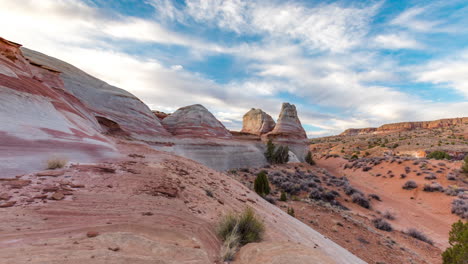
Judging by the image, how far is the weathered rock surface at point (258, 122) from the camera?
4156 cm

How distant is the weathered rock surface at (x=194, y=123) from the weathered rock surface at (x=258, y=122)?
559 inches

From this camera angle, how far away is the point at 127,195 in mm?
4566

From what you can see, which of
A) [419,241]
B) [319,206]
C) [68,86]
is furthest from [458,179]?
[68,86]

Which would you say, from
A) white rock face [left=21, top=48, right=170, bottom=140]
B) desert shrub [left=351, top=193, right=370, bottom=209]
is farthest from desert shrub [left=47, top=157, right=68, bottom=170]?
desert shrub [left=351, top=193, right=370, bottom=209]

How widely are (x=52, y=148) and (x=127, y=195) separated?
3664 mm

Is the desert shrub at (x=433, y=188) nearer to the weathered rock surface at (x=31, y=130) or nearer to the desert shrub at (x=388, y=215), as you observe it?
the desert shrub at (x=388, y=215)

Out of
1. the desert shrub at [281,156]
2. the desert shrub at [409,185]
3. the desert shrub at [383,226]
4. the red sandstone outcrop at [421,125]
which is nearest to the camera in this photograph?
the desert shrub at [383,226]

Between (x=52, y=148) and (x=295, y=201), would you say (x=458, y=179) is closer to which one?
(x=295, y=201)

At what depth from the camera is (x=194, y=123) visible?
1030 inches

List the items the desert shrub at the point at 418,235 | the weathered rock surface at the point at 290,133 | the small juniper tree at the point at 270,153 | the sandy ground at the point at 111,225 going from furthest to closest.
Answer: the weathered rock surface at the point at 290,133, the small juniper tree at the point at 270,153, the desert shrub at the point at 418,235, the sandy ground at the point at 111,225

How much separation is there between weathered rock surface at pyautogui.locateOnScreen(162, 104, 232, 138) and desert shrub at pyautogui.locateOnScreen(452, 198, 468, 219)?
2257 cm

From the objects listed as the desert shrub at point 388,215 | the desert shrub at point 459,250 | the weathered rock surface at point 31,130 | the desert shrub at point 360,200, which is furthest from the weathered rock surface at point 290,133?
the weathered rock surface at point 31,130

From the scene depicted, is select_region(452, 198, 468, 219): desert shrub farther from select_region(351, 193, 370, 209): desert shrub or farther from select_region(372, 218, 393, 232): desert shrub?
select_region(372, 218, 393, 232): desert shrub

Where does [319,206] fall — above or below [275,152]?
below
